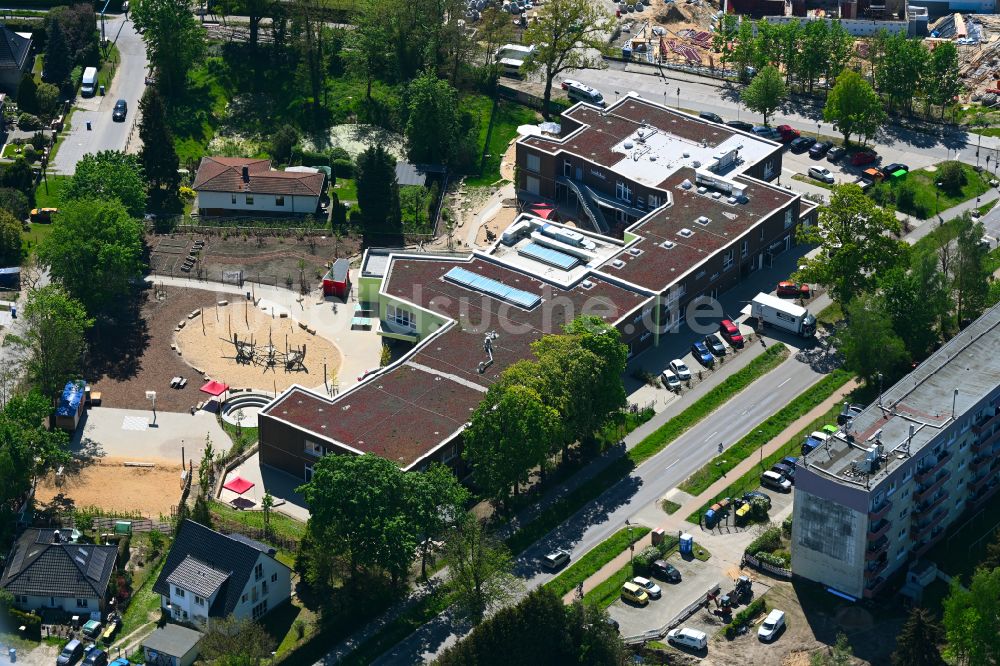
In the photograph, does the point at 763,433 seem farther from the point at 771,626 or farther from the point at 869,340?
the point at 771,626

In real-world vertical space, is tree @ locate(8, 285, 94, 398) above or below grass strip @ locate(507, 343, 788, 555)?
above

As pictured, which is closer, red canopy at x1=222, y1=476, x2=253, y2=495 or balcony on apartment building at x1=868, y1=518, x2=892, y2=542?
balcony on apartment building at x1=868, y1=518, x2=892, y2=542

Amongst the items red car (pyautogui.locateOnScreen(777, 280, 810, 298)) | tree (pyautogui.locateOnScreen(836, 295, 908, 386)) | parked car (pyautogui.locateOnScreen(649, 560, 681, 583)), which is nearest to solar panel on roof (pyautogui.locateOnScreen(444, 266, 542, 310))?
red car (pyautogui.locateOnScreen(777, 280, 810, 298))

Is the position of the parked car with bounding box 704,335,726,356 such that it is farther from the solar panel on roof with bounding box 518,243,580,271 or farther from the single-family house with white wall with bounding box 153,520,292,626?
the single-family house with white wall with bounding box 153,520,292,626

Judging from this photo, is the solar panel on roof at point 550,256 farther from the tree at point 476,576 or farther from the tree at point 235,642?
the tree at point 235,642

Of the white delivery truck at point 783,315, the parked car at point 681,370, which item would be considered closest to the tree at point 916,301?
the white delivery truck at point 783,315

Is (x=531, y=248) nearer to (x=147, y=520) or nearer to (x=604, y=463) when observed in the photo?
(x=604, y=463)

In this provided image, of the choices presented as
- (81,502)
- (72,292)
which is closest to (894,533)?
(81,502)

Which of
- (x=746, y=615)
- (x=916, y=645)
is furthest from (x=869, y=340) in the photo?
(x=916, y=645)
